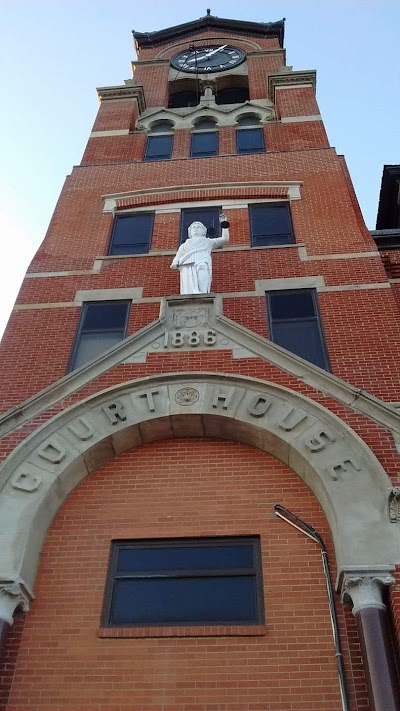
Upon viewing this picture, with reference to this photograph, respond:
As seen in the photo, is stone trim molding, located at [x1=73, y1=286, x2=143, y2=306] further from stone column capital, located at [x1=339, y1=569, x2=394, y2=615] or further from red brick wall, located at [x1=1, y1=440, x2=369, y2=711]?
stone column capital, located at [x1=339, y1=569, x2=394, y2=615]

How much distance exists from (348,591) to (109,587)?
3.20m

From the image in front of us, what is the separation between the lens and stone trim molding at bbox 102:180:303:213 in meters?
17.2

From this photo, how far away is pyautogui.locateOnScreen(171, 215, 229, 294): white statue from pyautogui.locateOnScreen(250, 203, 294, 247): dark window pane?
2126 millimetres

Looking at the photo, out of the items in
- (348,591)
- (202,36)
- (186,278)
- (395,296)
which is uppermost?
(202,36)

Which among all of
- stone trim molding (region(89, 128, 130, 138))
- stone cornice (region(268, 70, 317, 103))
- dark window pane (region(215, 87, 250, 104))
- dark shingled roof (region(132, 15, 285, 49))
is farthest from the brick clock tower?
dark shingled roof (region(132, 15, 285, 49))

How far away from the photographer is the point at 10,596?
8500 mm

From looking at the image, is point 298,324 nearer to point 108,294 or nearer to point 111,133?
point 108,294

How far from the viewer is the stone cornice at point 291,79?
22844 millimetres

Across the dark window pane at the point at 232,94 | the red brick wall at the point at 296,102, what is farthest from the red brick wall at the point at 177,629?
the dark window pane at the point at 232,94

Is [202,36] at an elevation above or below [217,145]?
above

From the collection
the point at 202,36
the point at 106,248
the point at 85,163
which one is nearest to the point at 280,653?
the point at 106,248

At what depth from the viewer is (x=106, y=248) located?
15.8 meters

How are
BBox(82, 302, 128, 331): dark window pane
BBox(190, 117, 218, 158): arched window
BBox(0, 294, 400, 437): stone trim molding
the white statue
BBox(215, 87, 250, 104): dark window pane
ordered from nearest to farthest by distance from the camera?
1. BBox(0, 294, 400, 437): stone trim molding
2. the white statue
3. BBox(82, 302, 128, 331): dark window pane
4. BBox(190, 117, 218, 158): arched window
5. BBox(215, 87, 250, 104): dark window pane

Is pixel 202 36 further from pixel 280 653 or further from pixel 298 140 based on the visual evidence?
pixel 280 653
